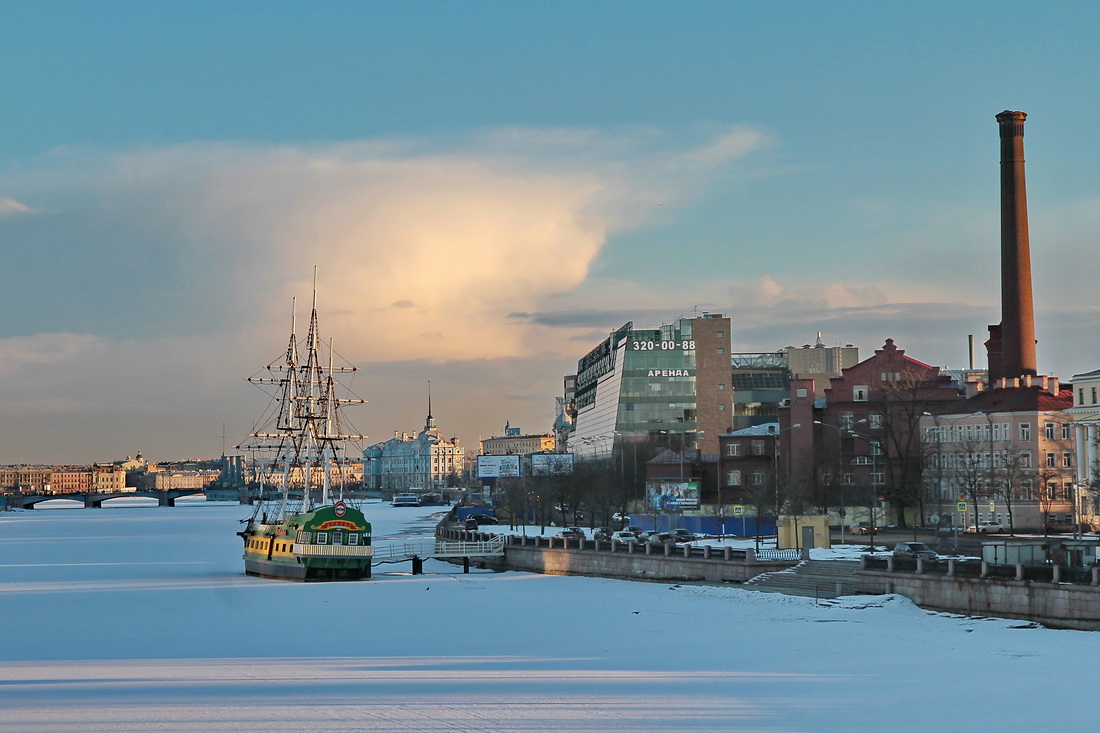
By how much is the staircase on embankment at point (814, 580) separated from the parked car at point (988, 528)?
107ft

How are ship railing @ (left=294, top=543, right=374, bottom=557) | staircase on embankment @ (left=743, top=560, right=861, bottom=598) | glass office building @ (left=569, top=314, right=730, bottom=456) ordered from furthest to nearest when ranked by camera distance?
glass office building @ (left=569, top=314, right=730, bottom=456)
ship railing @ (left=294, top=543, right=374, bottom=557)
staircase on embankment @ (left=743, top=560, right=861, bottom=598)

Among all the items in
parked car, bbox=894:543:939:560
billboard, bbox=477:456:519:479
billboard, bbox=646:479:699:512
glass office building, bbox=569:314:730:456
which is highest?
glass office building, bbox=569:314:730:456

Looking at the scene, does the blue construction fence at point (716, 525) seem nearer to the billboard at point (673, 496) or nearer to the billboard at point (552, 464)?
the billboard at point (673, 496)

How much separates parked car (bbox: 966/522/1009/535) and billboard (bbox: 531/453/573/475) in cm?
5899

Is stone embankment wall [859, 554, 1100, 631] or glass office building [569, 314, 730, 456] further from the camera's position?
glass office building [569, 314, 730, 456]

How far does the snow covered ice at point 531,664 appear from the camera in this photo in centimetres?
2862

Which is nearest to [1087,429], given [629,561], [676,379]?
[629,561]

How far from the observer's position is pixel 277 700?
3072 cm

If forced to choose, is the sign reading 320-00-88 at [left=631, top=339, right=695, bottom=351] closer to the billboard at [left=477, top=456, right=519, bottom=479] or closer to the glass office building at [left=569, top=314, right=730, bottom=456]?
the glass office building at [left=569, top=314, right=730, bottom=456]

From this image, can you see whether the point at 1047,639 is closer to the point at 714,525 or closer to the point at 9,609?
the point at 9,609

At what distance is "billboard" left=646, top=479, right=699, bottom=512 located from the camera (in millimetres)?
114000

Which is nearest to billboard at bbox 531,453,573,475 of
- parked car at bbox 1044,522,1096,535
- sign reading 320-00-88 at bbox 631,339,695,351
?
sign reading 320-00-88 at bbox 631,339,695,351

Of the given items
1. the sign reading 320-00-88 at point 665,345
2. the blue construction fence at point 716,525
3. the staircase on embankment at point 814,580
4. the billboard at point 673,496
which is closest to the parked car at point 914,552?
the staircase on embankment at point 814,580

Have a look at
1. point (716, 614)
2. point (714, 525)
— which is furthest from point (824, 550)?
point (714, 525)
